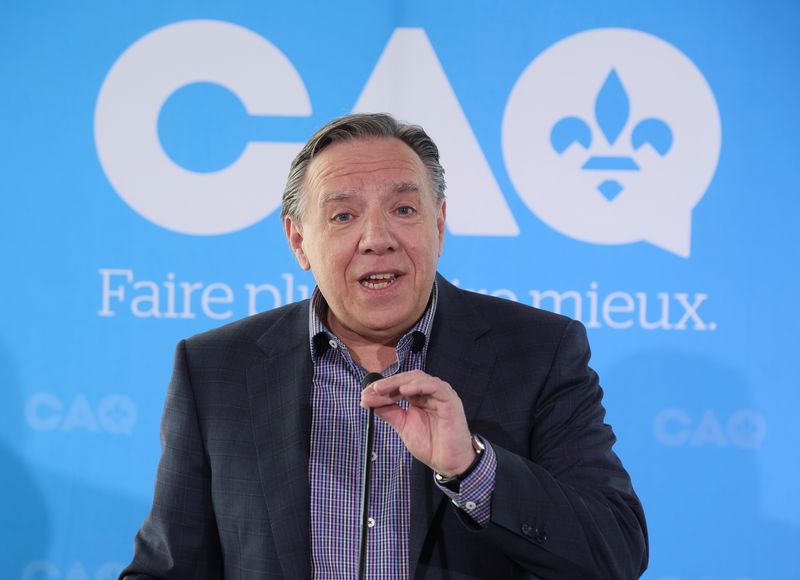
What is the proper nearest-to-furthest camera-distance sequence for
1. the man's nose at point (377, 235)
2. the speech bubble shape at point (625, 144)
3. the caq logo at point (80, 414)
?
the man's nose at point (377, 235) → the speech bubble shape at point (625, 144) → the caq logo at point (80, 414)

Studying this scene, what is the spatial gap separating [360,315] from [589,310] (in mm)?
1316

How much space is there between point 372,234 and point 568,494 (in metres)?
0.61

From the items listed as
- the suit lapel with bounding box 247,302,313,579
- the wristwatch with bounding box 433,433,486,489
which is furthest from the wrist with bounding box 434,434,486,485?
the suit lapel with bounding box 247,302,313,579

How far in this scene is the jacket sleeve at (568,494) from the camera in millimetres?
1349

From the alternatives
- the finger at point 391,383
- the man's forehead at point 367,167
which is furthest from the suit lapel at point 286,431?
the finger at point 391,383

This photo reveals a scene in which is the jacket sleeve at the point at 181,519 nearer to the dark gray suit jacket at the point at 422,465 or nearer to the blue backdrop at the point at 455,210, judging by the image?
the dark gray suit jacket at the point at 422,465

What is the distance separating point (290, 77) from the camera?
2838mm

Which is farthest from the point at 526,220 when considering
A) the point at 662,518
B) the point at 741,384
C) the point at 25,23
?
the point at 25,23

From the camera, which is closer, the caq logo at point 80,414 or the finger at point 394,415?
the finger at point 394,415

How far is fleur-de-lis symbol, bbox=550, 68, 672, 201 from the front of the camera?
2.75m

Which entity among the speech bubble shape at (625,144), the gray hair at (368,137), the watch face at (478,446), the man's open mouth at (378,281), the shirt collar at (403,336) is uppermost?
the speech bubble shape at (625,144)

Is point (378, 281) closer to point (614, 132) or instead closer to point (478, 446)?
point (478, 446)

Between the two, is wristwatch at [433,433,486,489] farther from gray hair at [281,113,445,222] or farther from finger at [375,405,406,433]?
gray hair at [281,113,445,222]

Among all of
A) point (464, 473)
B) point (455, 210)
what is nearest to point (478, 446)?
point (464, 473)
